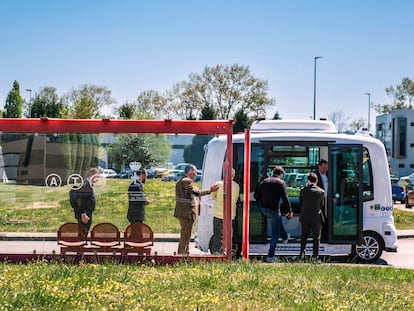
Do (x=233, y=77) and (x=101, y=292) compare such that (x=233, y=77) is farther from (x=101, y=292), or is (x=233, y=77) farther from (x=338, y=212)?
(x=101, y=292)

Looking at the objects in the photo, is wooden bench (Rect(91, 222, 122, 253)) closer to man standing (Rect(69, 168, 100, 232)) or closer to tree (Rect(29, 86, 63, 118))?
man standing (Rect(69, 168, 100, 232))

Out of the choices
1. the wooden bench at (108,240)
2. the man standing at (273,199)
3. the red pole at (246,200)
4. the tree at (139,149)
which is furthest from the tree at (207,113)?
the wooden bench at (108,240)

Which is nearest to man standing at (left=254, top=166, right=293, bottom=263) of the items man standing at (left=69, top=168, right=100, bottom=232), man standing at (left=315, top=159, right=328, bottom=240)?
man standing at (left=315, top=159, right=328, bottom=240)

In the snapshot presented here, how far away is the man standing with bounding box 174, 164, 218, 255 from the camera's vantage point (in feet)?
40.4

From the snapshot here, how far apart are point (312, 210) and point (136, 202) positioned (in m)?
3.46

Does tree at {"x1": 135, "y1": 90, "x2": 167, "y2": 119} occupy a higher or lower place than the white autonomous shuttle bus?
higher

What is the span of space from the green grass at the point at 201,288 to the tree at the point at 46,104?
50.4m

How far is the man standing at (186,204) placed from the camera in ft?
40.4

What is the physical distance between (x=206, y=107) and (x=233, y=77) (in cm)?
405

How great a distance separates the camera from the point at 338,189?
14375 mm

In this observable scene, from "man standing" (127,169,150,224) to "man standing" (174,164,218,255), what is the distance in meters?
0.55

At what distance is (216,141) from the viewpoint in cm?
1279

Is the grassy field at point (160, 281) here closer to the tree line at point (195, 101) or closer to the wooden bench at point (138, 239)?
the wooden bench at point (138, 239)

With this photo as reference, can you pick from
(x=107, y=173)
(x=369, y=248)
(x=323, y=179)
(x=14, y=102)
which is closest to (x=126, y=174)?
(x=107, y=173)
